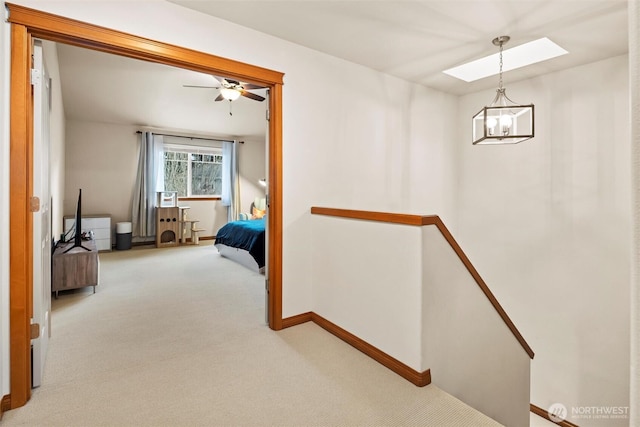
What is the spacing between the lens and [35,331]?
1.84 meters

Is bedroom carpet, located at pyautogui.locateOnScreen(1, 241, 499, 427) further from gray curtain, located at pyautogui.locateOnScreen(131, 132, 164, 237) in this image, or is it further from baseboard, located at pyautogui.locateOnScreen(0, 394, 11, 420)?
gray curtain, located at pyautogui.locateOnScreen(131, 132, 164, 237)

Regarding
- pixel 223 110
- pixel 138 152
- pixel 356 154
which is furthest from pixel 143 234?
pixel 356 154

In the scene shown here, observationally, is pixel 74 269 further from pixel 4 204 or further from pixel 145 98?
pixel 145 98

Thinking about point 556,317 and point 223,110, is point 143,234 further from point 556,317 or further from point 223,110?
point 556,317

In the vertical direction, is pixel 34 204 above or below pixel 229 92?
below

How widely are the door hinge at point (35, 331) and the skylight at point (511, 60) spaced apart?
13.6 feet

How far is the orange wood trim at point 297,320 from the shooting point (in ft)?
8.86

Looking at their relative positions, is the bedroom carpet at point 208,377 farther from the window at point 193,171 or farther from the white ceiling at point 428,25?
the window at point 193,171

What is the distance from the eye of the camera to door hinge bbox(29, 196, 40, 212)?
1.79 meters

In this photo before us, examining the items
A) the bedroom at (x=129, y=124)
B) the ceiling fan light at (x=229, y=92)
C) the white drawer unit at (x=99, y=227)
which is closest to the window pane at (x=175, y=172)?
the bedroom at (x=129, y=124)

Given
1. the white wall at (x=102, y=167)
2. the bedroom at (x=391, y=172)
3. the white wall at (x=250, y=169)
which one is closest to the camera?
the bedroom at (x=391, y=172)

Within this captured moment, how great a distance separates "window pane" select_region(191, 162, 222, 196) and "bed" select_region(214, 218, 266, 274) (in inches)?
88.7

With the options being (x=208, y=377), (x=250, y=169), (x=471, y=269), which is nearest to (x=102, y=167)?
(x=250, y=169)

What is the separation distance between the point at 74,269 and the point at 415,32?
407cm
